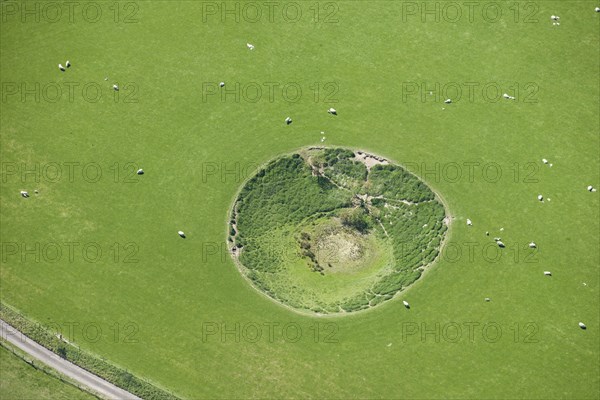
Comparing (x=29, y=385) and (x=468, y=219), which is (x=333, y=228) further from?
(x=29, y=385)

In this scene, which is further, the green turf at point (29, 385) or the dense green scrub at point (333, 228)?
the dense green scrub at point (333, 228)

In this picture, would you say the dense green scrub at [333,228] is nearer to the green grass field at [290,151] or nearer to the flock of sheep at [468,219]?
the green grass field at [290,151]

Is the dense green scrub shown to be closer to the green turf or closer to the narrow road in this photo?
the narrow road

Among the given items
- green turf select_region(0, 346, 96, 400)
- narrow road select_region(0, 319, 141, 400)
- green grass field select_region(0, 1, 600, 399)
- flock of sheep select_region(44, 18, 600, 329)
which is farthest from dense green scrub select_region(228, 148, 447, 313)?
green turf select_region(0, 346, 96, 400)

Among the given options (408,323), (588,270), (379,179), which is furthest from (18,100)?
(588,270)

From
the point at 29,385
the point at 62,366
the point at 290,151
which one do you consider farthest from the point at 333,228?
the point at 29,385

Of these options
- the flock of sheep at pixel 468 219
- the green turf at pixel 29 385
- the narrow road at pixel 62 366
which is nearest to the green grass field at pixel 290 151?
the flock of sheep at pixel 468 219
